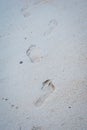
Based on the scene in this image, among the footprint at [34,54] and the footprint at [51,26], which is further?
the footprint at [51,26]

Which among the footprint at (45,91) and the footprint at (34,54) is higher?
the footprint at (34,54)

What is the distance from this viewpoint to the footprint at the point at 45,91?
1.18m

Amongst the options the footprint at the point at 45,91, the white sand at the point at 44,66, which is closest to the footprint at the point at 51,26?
the white sand at the point at 44,66

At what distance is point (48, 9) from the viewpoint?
1757 mm

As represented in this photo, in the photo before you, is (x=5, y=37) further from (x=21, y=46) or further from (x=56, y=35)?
(x=56, y=35)

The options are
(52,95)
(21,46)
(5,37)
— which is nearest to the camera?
(52,95)

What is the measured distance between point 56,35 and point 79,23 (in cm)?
19

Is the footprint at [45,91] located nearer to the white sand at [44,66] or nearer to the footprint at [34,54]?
the white sand at [44,66]

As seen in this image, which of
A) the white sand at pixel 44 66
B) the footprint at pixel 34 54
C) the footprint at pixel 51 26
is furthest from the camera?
the footprint at pixel 51 26

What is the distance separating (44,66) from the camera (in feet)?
4.44

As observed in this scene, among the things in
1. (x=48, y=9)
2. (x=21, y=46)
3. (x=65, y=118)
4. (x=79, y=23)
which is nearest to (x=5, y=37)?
(x=21, y=46)

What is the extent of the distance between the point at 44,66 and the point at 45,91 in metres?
0.20

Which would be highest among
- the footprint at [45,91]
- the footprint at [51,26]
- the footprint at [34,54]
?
the footprint at [51,26]

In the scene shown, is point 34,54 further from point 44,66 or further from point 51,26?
point 51,26
